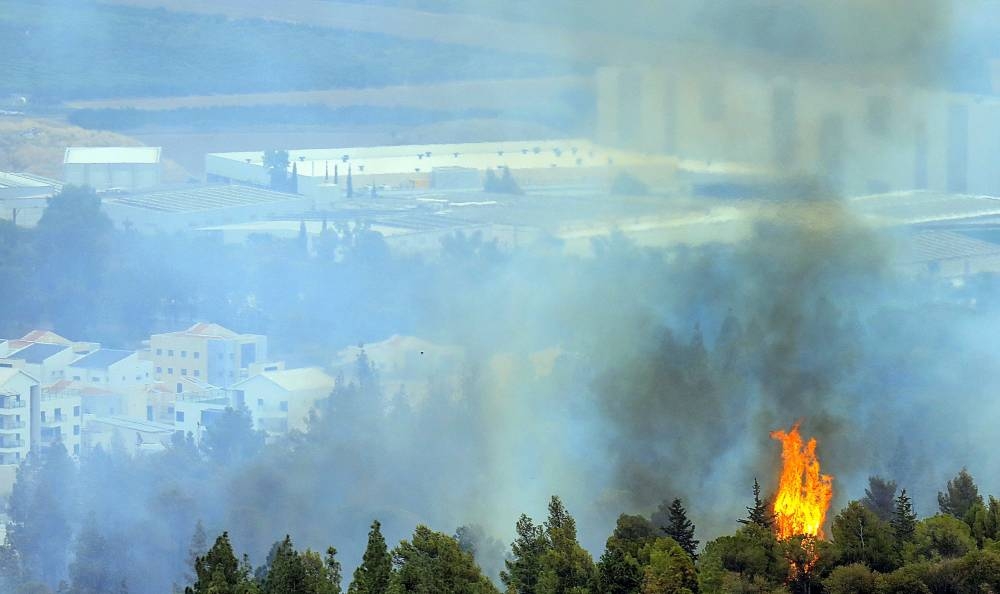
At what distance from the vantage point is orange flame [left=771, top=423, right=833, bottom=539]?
118 ft

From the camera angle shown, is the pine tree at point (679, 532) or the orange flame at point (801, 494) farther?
the orange flame at point (801, 494)

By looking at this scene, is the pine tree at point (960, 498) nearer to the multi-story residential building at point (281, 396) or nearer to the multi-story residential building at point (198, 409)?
the multi-story residential building at point (281, 396)

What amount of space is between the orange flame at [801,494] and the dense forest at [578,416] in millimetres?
814

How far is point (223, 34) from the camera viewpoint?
71.0m

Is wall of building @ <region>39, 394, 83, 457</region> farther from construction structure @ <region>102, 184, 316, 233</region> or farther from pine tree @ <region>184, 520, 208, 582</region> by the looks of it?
pine tree @ <region>184, 520, 208, 582</region>

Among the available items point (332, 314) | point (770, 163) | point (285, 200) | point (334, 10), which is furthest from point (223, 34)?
point (770, 163)

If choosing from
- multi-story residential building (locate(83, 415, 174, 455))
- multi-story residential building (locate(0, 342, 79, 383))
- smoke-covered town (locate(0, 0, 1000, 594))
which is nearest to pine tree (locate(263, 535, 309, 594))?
smoke-covered town (locate(0, 0, 1000, 594))

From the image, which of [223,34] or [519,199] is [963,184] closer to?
[519,199]

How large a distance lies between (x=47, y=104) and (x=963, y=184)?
28.4 meters

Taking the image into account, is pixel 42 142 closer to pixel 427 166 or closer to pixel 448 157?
pixel 427 166

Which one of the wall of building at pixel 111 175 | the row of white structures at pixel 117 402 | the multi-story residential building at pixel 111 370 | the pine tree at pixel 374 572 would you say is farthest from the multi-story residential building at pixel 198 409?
the pine tree at pixel 374 572

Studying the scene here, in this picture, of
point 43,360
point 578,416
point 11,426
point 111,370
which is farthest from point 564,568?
Answer: point 43,360

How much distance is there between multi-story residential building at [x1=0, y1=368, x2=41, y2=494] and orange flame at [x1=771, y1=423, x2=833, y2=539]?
20333 mm

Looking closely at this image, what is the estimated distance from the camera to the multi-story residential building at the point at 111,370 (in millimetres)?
57625
